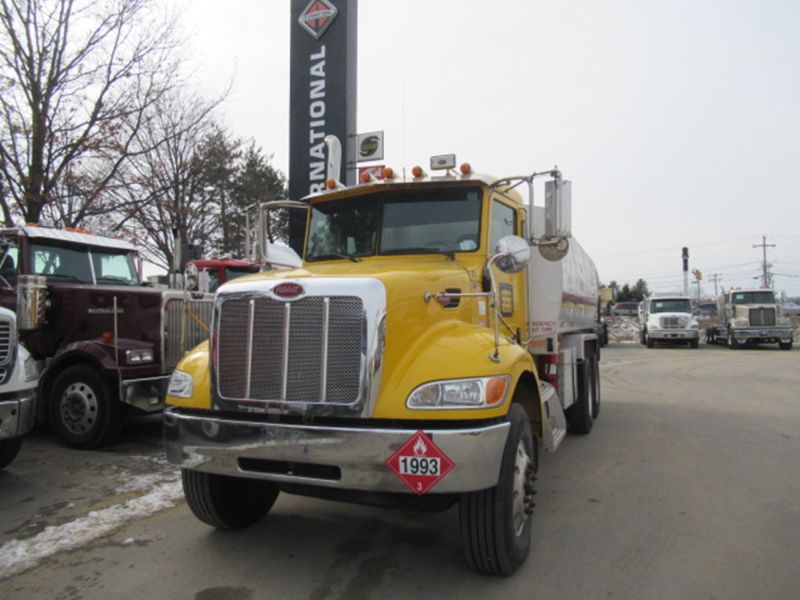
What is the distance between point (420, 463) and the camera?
298cm

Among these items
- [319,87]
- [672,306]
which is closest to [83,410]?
[319,87]

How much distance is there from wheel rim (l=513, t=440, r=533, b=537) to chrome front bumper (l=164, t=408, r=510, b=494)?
0.48 m

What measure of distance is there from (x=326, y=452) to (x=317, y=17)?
33.6ft

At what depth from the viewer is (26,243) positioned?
6.92m

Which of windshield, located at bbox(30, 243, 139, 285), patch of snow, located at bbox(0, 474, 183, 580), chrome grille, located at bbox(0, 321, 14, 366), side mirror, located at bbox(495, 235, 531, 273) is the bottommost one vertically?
patch of snow, located at bbox(0, 474, 183, 580)

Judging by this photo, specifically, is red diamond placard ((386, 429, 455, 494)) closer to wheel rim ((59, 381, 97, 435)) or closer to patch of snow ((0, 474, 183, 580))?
patch of snow ((0, 474, 183, 580))

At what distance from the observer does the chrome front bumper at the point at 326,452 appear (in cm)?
298

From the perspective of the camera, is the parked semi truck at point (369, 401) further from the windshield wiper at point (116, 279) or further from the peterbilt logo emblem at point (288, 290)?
the windshield wiper at point (116, 279)

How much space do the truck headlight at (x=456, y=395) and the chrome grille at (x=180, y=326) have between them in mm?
4058

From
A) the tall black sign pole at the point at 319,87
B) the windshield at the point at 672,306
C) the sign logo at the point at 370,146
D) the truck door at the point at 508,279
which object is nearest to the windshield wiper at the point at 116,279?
the tall black sign pole at the point at 319,87

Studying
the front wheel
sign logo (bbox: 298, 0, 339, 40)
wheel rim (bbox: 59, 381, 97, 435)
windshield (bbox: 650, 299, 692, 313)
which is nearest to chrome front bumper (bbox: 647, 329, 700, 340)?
windshield (bbox: 650, 299, 692, 313)

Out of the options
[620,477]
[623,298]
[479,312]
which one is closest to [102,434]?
[479,312]

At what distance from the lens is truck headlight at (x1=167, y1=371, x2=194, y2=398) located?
11.9 ft

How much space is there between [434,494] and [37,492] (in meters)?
3.76
